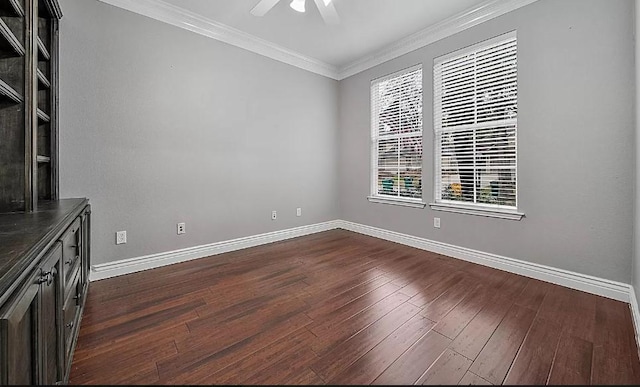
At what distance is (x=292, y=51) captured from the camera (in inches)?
156

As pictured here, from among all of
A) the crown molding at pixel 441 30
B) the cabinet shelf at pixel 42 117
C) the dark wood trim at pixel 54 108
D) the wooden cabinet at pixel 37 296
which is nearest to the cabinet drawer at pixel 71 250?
the wooden cabinet at pixel 37 296

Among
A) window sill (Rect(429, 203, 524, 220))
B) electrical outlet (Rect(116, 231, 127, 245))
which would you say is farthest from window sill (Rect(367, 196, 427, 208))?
electrical outlet (Rect(116, 231, 127, 245))

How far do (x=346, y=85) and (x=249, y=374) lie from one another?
4.26 meters

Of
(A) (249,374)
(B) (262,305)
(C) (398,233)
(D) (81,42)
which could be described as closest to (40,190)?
(D) (81,42)

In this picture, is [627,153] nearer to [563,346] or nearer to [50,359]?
[563,346]

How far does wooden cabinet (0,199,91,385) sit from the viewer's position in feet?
2.28

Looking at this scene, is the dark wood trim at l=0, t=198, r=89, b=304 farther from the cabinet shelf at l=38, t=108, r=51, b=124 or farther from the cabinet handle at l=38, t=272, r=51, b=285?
the cabinet shelf at l=38, t=108, r=51, b=124

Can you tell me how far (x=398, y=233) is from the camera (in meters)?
3.90

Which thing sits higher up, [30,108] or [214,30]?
[214,30]

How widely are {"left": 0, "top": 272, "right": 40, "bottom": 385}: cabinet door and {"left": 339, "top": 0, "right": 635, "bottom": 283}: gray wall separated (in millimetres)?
3384

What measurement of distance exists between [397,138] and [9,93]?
A: 3.68 metres

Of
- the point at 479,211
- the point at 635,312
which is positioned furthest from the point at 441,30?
the point at 635,312

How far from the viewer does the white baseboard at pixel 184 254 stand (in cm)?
265

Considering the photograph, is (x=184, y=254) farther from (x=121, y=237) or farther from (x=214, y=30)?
(x=214, y=30)
